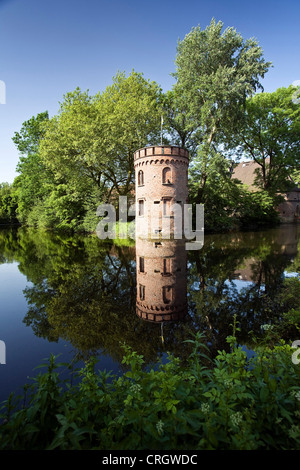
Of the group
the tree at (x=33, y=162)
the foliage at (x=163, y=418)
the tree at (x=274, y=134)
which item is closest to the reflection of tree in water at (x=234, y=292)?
the foliage at (x=163, y=418)

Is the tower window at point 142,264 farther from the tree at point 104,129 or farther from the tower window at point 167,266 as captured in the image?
the tree at point 104,129

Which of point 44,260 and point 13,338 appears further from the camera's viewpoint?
point 44,260

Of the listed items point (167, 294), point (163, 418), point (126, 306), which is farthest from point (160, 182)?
point (163, 418)

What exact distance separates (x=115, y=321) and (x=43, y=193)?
35.6 meters

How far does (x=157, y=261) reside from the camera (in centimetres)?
1062

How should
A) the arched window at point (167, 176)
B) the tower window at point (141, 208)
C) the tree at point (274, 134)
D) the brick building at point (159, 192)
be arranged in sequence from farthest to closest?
the tree at point (274, 134)
the tower window at point (141, 208)
the arched window at point (167, 176)
the brick building at point (159, 192)

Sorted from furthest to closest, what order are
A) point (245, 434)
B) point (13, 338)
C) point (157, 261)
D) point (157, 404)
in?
1. point (157, 261)
2. point (13, 338)
3. point (157, 404)
4. point (245, 434)

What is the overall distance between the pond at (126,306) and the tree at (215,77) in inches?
594

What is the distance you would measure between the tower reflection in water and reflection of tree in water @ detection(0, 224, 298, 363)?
0.23 m

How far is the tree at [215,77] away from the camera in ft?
68.2

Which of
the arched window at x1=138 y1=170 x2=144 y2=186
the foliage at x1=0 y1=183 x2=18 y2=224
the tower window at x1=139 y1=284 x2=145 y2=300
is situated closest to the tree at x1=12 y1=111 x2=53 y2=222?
the foliage at x1=0 y1=183 x2=18 y2=224

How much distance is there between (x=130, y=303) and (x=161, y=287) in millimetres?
1355
